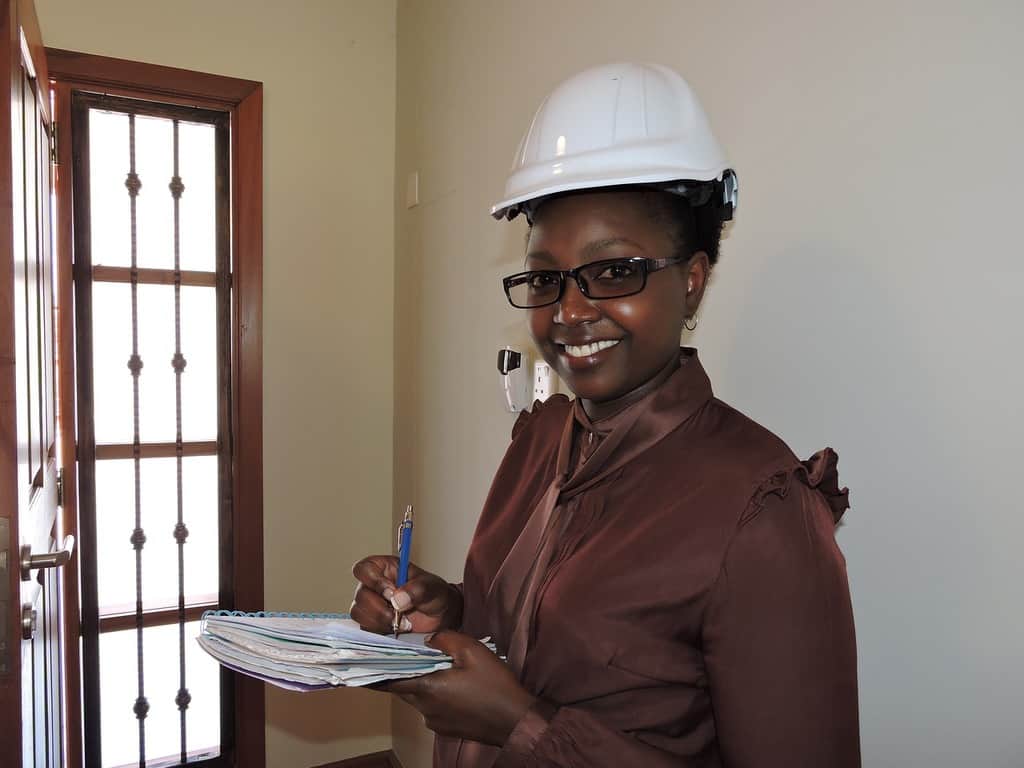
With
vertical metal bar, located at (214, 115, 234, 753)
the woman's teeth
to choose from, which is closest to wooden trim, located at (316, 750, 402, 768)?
vertical metal bar, located at (214, 115, 234, 753)

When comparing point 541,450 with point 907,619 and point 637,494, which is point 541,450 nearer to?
point 637,494

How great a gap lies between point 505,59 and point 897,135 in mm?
1110

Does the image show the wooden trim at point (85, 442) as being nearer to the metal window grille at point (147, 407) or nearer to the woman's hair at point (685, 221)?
the metal window grille at point (147, 407)

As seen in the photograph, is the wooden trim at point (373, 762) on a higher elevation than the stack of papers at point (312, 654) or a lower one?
lower

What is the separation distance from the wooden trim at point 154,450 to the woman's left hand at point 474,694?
1.79 m

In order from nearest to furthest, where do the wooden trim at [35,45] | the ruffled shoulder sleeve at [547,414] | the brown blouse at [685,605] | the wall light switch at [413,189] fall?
the brown blouse at [685,605] < the ruffled shoulder sleeve at [547,414] < the wooden trim at [35,45] < the wall light switch at [413,189]

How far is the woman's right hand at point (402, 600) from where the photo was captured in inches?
33.9

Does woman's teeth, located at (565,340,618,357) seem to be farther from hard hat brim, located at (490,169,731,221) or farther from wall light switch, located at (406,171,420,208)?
wall light switch, located at (406,171,420,208)

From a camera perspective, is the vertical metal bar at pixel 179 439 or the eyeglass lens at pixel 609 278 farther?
the vertical metal bar at pixel 179 439

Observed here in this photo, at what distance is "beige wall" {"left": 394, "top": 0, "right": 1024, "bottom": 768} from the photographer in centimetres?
70

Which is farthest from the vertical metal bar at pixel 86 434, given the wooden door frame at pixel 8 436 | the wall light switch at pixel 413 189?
the wooden door frame at pixel 8 436

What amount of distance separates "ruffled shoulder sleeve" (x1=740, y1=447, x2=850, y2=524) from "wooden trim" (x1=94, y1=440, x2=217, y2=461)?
2.00 meters

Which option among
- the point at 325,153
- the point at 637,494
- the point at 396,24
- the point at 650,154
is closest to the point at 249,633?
the point at 637,494

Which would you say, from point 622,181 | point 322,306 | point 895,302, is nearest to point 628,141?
point 622,181
